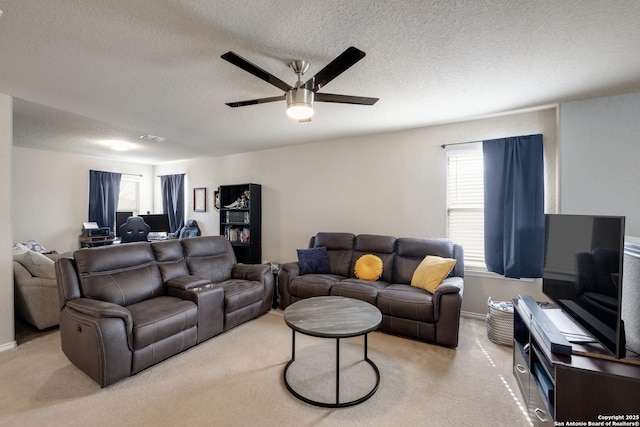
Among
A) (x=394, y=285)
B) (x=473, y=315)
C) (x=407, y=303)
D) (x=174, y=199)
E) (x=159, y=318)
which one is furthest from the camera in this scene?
(x=174, y=199)

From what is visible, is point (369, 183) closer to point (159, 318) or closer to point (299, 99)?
point (299, 99)

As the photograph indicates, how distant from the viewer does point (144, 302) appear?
269 cm

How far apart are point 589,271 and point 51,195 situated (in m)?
7.57

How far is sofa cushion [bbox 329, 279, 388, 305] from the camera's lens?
303 cm

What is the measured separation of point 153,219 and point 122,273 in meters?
3.62

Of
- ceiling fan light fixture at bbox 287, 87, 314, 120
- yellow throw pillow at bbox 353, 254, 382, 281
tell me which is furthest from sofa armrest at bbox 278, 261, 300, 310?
ceiling fan light fixture at bbox 287, 87, 314, 120

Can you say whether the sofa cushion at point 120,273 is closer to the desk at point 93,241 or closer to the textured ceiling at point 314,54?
the textured ceiling at point 314,54

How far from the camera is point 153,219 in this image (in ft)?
19.4

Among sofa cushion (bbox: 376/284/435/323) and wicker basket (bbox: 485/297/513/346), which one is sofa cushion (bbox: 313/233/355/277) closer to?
sofa cushion (bbox: 376/284/435/323)

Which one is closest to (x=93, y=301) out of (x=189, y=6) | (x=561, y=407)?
(x=189, y=6)

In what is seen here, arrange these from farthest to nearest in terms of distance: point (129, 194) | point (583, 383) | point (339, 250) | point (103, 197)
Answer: point (129, 194) → point (103, 197) → point (339, 250) → point (583, 383)

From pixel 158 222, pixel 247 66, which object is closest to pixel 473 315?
pixel 247 66

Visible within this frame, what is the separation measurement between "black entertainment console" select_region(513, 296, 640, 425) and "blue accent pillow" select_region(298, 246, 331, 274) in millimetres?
2531

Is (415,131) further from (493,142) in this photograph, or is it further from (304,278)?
(304,278)
